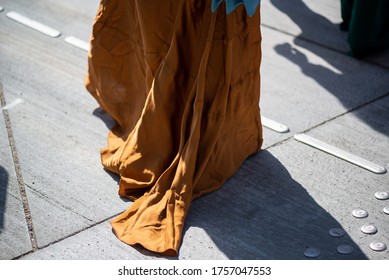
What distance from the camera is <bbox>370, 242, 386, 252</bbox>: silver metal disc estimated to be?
3.32m

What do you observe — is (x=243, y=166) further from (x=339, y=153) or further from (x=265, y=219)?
(x=339, y=153)

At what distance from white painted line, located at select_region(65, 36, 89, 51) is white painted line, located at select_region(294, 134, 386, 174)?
1936 millimetres

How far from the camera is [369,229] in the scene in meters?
3.46

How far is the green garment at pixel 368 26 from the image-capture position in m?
5.21

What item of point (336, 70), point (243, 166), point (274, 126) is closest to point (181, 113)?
point (243, 166)

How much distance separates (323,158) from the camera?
161 inches

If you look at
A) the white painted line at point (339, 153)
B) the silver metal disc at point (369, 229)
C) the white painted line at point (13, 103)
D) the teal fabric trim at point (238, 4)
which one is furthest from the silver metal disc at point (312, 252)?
the white painted line at point (13, 103)

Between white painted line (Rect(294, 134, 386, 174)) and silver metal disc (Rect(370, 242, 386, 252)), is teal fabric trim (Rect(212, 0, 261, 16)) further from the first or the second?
silver metal disc (Rect(370, 242, 386, 252))

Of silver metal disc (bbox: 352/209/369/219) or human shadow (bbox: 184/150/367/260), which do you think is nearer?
human shadow (bbox: 184/150/367/260)

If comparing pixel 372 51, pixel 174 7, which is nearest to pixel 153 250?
pixel 174 7

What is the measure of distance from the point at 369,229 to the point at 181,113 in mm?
1101

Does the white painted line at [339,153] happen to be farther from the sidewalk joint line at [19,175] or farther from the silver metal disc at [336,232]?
the sidewalk joint line at [19,175]

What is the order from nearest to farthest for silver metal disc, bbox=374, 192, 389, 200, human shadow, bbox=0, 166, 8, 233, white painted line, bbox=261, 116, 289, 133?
human shadow, bbox=0, 166, 8, 233, silver metal disc, bbox=374, 192, 389, 200, white painted line, bbox=261, 116, 289, 133

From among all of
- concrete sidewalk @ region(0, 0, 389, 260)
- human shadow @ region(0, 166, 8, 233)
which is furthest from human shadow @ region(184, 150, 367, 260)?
human shadow @ region(0, 166, 8, 233)
